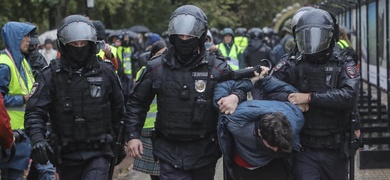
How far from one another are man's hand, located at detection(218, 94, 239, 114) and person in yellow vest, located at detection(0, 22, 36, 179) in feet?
7.30

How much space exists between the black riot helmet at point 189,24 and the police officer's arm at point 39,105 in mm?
977

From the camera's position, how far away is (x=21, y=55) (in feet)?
27.0

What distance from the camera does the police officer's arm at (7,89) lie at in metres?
7.91

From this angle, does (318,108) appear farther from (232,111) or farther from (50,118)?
(50,118)

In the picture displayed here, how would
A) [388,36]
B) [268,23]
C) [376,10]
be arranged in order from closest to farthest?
[388,36] → [376,10] → [268,23]

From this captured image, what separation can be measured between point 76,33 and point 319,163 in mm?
2073

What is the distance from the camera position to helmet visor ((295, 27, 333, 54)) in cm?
667

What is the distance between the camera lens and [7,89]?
7945 millimetres

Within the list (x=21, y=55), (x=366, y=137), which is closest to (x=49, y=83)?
(x=21, y=55)

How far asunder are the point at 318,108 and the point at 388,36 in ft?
19.4

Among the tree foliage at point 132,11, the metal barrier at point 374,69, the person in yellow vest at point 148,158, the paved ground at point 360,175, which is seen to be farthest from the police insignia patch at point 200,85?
the tree foliage at point 132,11

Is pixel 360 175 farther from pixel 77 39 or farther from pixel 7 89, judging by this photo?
pixel 77 39

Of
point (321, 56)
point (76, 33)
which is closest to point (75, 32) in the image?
point (76, 33)

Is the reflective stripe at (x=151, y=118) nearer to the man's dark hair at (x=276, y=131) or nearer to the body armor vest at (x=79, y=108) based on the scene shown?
the body armor vest at (x=79, y=108)
